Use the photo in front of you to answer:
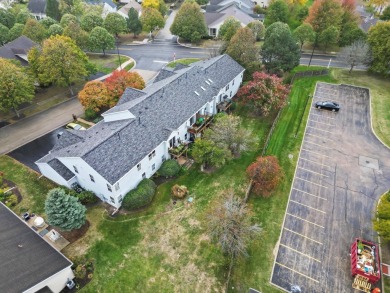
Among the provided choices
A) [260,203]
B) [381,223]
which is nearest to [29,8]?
[260,203]

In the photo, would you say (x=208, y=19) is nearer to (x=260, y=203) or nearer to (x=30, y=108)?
(x=30, y=108)

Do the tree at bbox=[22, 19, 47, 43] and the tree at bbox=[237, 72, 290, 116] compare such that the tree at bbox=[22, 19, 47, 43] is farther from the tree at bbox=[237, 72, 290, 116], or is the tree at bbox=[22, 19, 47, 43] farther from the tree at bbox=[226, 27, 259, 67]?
the tree at bbox=[237, 72, 290, 116]

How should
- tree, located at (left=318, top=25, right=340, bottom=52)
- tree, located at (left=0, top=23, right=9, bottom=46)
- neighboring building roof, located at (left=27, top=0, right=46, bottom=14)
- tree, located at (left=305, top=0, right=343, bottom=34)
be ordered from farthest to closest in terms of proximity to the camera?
neighboring building roof, located at (left=27, top=0, right=46, bottom=14) < tree, located at (left=0, top=23, right=9, bottom=46) < tree, located at (left=305, top=0, right=343, bottom=34) < tree, located at (left=318, top=25, right=340, bottom=52)

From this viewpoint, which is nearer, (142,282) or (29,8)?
(142,282)

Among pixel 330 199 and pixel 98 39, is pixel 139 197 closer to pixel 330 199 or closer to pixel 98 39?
pixel 330 199

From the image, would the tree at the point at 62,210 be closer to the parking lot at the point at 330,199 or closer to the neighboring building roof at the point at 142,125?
the neighboring building roof at the point at 142,125

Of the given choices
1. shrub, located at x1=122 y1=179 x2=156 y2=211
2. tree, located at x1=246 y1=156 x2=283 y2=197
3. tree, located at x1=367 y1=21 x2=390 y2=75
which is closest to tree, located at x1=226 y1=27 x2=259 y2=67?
tree, located at x1=367 y1=21 x2=390 y2=75
